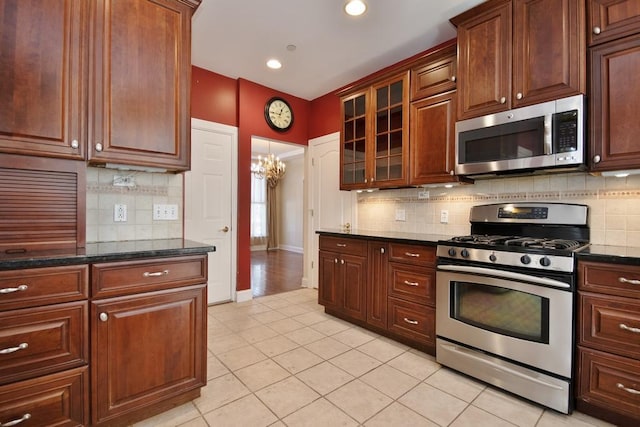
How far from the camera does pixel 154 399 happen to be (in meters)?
1.65

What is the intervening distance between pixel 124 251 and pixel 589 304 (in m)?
2.56

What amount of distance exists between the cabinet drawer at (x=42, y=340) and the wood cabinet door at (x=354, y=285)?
2.11m

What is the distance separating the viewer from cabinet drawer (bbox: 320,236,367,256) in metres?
2.91

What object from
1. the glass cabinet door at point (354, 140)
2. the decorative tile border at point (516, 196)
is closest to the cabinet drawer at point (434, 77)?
the glass cabinet door at point (354, 140)

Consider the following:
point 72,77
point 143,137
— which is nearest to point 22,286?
point 143,137

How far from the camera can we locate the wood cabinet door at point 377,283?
2705mm

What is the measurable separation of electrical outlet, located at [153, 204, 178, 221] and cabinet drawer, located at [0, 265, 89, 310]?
814 millimetres

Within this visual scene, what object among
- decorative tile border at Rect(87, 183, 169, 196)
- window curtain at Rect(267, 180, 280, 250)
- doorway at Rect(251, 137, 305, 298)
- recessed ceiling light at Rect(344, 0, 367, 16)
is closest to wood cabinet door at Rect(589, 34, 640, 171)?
recessed ceiling light at Rect(344, 0, 367, 16)

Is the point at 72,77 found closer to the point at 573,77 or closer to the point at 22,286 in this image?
the point at 22,286

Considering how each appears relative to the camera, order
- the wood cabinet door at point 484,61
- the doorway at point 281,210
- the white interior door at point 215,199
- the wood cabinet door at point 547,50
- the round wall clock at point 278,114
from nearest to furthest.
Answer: the wood cabinet door at point 547,50 < the wood cabinet door at point 484,61 < the white interior door at point 215,199 < the round wall clock at point 278,114 < the doorway at point 281,210

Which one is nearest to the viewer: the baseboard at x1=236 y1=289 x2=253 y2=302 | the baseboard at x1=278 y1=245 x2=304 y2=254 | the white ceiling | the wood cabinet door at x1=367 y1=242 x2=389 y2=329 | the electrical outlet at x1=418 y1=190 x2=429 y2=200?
the white ceiling

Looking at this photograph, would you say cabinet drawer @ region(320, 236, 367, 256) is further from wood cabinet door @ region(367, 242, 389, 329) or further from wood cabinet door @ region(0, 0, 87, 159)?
wood cabinet door @ region(0, 0, 87, 159)

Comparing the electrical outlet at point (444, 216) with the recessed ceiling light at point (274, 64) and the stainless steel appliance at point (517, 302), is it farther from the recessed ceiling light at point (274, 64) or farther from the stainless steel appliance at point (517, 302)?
the recessed ceiling light at point (274, 64)

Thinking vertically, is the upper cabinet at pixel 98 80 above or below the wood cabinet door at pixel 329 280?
above
